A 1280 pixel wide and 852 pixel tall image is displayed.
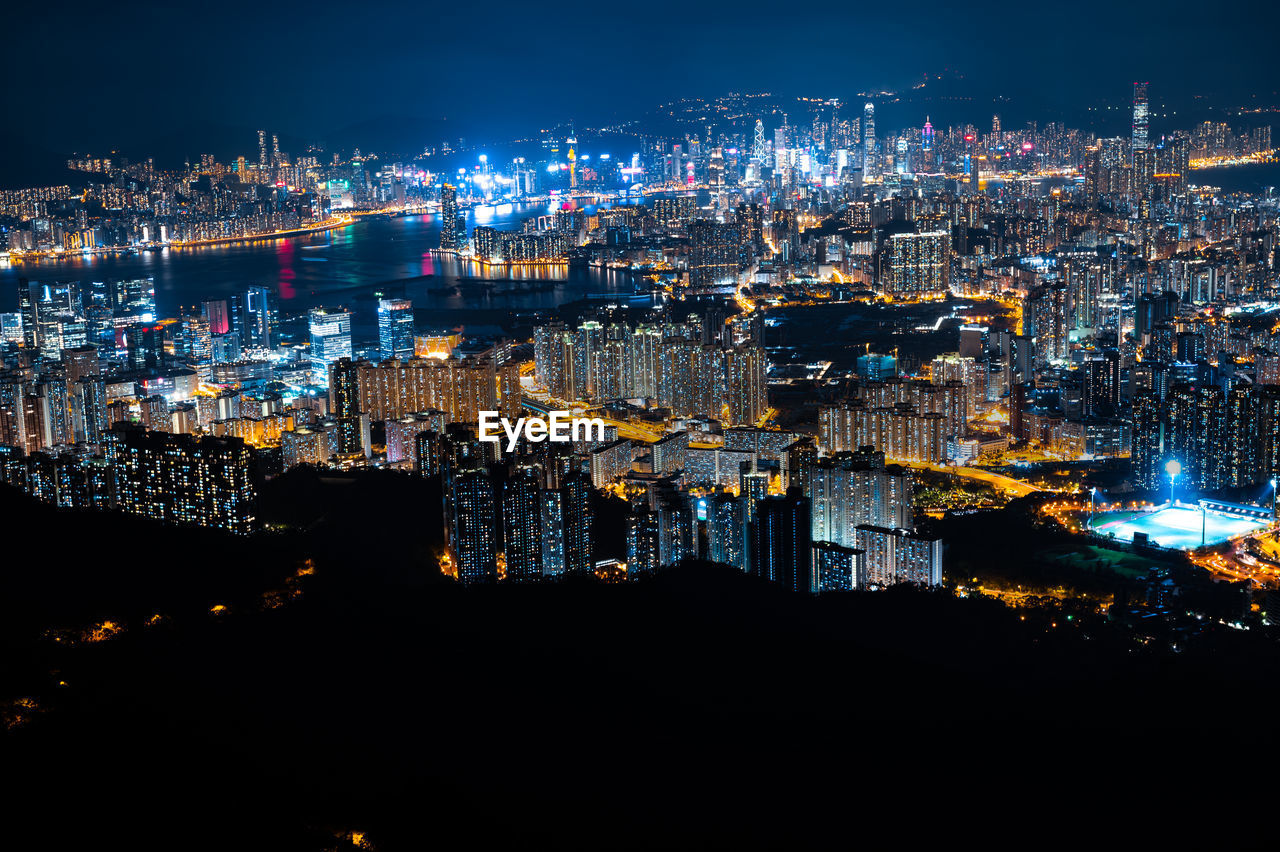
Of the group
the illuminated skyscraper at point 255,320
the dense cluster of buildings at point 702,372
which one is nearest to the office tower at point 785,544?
the dense cluster of buildings at point 702,372

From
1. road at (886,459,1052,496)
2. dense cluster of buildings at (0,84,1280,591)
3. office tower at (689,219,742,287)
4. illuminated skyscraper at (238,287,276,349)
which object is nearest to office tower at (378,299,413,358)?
dense cluster of buildings at (0,84,1280,591)

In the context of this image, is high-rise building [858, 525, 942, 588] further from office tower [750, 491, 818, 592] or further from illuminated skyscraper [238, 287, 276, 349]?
illuminated skyscraper [238, 287, 276, 349]

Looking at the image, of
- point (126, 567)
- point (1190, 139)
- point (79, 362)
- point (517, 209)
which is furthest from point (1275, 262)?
point (517, 209)

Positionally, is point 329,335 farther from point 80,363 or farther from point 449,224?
point 449,224

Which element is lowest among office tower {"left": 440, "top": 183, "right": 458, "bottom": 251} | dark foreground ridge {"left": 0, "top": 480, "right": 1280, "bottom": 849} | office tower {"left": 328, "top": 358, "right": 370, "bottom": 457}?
dark foreground ridge {"left": 0, "top": 480, "right": 1280, "bottom": 849}

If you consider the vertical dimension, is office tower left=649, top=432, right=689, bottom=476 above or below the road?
above

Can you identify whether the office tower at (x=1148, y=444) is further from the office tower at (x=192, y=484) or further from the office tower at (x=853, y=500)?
the office tower at (x=192, y=484)
